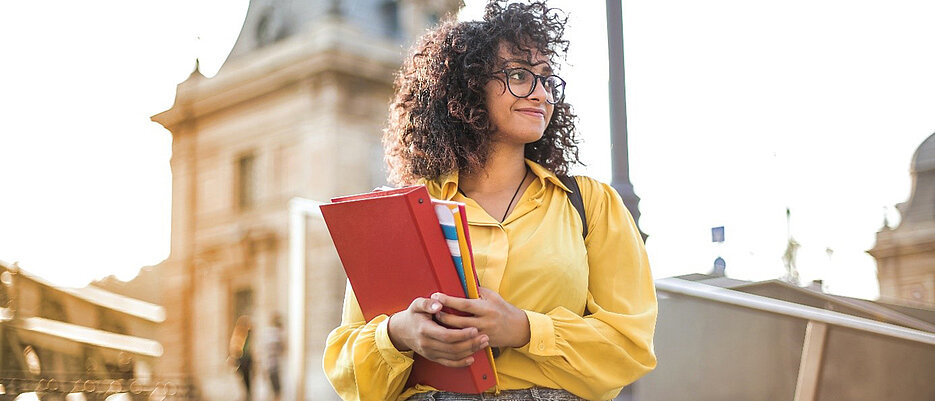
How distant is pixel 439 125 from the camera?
5.96 feet

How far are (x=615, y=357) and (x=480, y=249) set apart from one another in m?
0.29

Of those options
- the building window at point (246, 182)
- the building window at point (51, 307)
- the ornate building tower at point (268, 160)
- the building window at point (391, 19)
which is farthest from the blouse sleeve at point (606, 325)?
the building window at point (391, 19)

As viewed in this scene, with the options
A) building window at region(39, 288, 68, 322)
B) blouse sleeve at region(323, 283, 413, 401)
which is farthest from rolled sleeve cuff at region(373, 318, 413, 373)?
building window at region(39, 288, 68, 322)

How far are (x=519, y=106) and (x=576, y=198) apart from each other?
0.20 m

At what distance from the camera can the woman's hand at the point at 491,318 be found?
4.76 ft

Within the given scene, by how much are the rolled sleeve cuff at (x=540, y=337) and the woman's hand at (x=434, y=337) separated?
0.08 metres

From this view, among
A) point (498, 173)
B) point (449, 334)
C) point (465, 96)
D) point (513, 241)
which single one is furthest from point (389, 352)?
point (465, 96)

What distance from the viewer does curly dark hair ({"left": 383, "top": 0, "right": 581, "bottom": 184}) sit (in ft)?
5.78

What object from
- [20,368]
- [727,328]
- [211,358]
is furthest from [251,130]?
[727,328]

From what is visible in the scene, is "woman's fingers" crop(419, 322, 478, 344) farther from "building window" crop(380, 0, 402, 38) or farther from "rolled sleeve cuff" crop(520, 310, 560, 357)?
"building window" crop(380, 0, 402, 38)

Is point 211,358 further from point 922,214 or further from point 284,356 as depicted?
point 922,214

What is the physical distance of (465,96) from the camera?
5.87ft

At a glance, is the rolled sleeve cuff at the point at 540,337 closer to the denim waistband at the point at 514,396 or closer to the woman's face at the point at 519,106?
the denim waistband at the point at 514,396

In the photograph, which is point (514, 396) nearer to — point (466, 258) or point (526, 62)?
point (466, 258)
